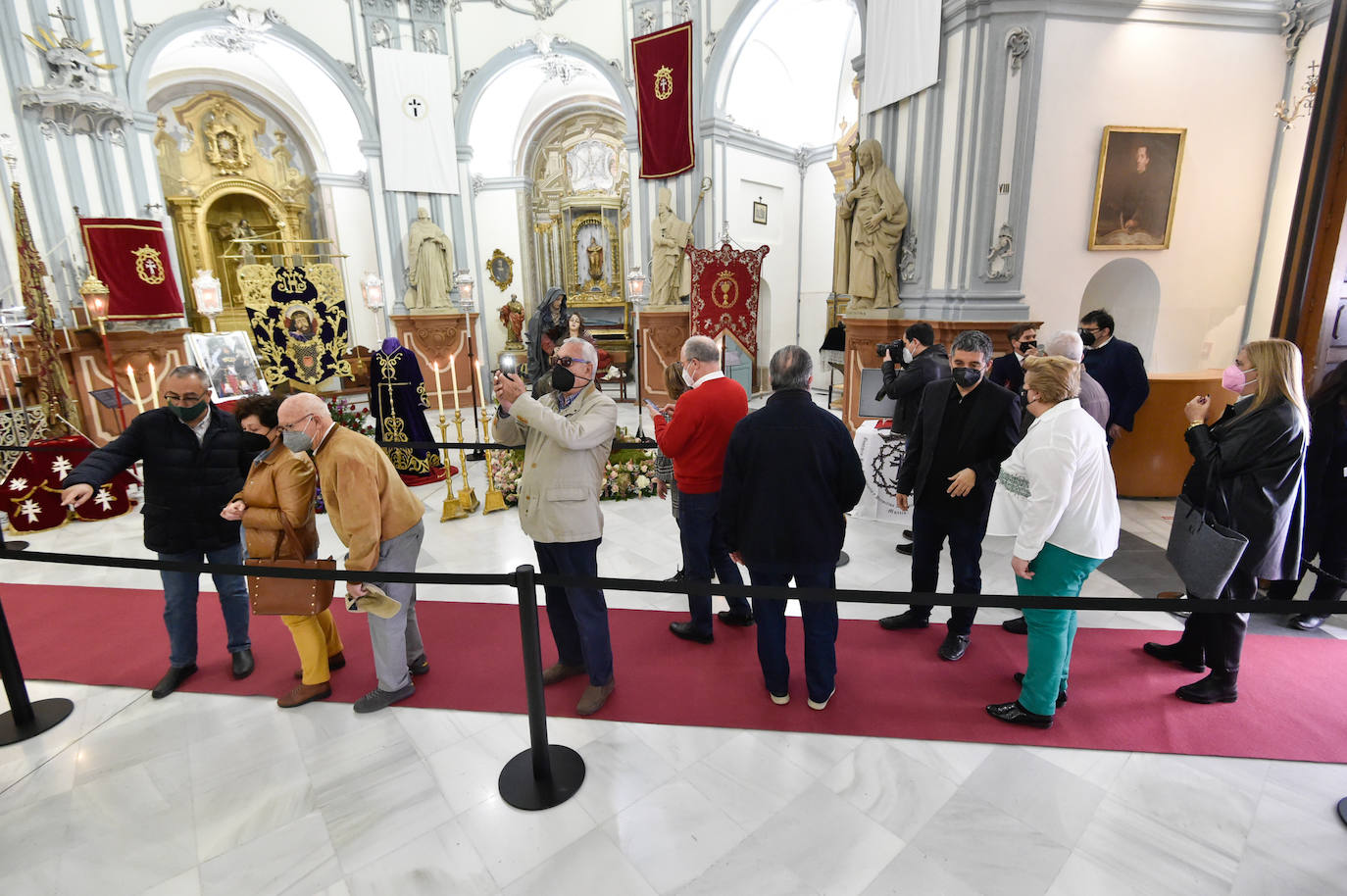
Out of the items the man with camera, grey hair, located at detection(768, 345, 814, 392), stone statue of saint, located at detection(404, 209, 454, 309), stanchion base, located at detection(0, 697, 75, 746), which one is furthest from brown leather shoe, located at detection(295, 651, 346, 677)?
stone statue of saint, located at detection(404, 209, 454, 309)

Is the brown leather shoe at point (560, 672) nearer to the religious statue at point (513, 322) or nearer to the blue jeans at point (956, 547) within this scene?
the blue jeans at point (956, 547)

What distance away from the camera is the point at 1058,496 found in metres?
2.67

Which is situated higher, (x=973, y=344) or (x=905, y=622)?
(x=973, y=344)

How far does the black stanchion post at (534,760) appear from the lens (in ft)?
8.16

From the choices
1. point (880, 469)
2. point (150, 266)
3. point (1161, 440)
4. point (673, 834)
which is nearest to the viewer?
point (673, 834)

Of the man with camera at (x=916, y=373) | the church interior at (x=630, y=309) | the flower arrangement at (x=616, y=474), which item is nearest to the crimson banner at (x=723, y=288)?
the church interior at (x=630, y=309)

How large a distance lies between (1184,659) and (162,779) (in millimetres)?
5155

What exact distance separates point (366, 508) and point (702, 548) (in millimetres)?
1713

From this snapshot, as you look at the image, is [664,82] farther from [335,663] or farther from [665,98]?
[335,663]

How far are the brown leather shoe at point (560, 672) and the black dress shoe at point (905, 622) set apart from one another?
188cm

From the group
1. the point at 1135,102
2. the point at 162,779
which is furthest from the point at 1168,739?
the point at 1135,102

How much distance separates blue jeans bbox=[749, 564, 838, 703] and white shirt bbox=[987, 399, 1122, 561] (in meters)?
0.87

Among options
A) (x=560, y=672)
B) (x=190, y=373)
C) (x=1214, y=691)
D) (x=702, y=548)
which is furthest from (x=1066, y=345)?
(x=190, y=373)

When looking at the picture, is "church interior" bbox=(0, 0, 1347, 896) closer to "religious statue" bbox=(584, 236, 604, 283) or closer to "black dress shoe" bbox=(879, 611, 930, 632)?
"religious statue" bbox=(584, 236, 604, 283)
